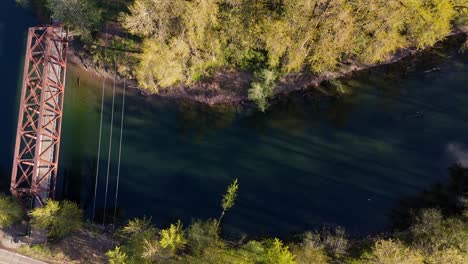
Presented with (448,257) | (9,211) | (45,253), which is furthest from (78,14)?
(448,257)

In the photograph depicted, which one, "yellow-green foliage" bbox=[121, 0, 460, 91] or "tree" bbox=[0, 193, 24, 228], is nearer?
"yellow-green foliage" bbox=[121, 0, 460, 91]

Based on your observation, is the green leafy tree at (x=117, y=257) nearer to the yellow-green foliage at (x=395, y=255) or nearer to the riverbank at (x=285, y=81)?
the riverbank at (x=285, y=81)

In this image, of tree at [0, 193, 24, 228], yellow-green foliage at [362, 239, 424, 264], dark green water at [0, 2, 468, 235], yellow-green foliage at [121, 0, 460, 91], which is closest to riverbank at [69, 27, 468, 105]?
dark green water at [0, 2, 468, 235]

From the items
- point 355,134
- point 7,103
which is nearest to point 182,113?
point 355,134

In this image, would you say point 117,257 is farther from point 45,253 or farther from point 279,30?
point 279,30

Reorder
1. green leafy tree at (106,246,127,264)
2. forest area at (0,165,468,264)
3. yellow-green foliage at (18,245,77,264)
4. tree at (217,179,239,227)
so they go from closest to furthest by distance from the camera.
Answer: forest area at (0,165,468,264), green leafy tree at (106,246,127,264), tree at (217,179,239,227), yellow-green foliage at (18,245,77,264)

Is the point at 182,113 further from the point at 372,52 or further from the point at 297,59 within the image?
the point at 372,52

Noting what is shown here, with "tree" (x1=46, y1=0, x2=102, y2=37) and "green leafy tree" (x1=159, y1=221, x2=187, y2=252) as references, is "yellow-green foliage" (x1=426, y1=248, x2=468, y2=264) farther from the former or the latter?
A: "tree" (x1=46, y1=0, x2=102, y2=37)
